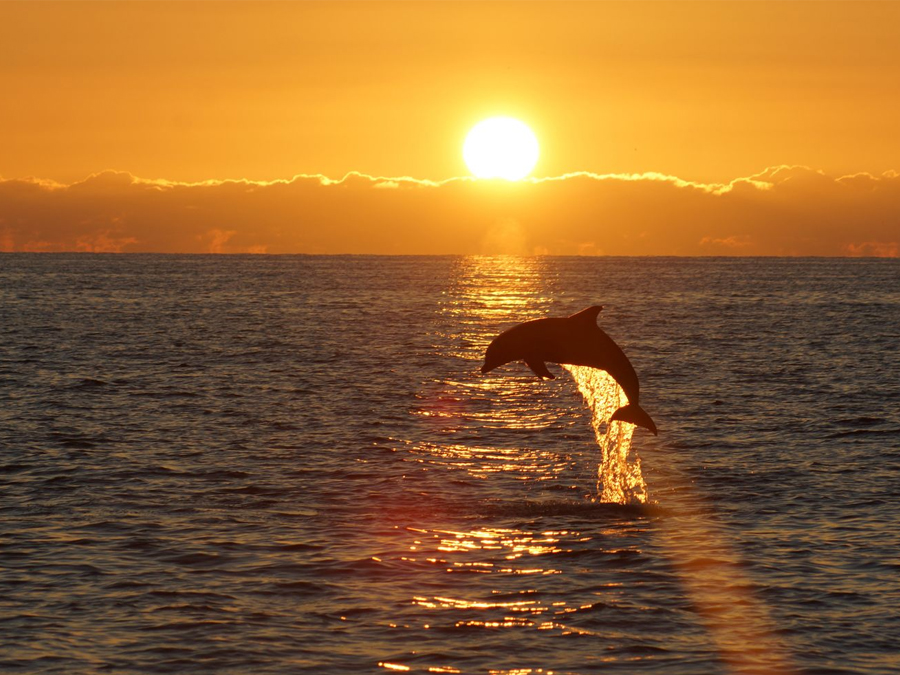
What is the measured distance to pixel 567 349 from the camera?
2808cm

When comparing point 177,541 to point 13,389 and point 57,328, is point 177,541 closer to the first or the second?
point 13,389

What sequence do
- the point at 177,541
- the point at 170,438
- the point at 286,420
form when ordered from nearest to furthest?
the point at 177,541 < the point at 170,438 < the point at 286,420

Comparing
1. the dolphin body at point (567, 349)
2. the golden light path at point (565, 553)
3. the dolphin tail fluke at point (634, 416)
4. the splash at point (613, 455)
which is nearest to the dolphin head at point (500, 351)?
the dolphin body at point (567, 349)

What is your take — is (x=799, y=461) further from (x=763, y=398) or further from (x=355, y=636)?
(x=355, y=636)

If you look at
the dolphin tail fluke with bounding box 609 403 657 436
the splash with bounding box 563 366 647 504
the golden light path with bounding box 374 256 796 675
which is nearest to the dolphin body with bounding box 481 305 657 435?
the dolphin tail fluke with bounding box 609 403 657 436

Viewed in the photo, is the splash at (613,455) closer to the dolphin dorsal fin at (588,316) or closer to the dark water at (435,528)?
the dark water at (435,528)

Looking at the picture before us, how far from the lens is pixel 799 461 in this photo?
38500mm

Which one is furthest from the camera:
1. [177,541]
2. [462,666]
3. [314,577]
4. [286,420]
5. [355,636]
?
[286,420]

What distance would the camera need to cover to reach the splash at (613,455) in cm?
3312

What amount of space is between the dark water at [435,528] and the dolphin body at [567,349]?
3.39m

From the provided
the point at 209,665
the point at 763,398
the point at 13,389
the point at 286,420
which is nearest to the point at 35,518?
the point at 209,665

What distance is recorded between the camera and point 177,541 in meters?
27.5

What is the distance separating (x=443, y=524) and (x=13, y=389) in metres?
34.4

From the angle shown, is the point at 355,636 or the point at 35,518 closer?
the point at 355,636
